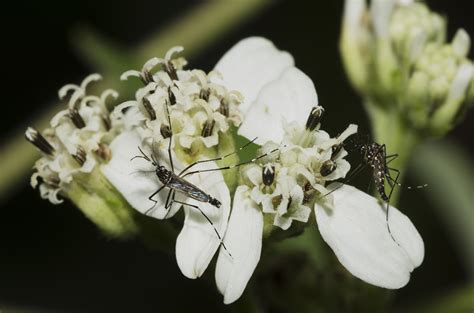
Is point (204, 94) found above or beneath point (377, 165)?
above

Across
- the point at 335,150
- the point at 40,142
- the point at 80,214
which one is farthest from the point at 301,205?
the point at 80,214

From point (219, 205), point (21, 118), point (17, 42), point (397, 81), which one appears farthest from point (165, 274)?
point (219, 205)

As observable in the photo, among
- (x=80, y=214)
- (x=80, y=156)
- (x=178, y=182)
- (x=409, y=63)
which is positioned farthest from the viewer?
(x=80, y=214)

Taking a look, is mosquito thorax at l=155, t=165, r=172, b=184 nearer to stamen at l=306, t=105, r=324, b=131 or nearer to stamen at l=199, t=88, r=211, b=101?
stamen at l=199, t=88, r=211, b=101

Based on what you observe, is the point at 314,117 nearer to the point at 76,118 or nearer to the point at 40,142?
the point at 76,118

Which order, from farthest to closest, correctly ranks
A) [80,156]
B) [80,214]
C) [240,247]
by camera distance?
[80,214] < [80,156] < [240,247]

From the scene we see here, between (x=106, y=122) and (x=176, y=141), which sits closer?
(x=176, y=141)

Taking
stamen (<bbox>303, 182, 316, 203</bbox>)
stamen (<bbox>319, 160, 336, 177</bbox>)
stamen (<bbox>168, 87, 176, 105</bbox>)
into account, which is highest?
stamen (<bbox>168, 87, 176, 105</bbox>)

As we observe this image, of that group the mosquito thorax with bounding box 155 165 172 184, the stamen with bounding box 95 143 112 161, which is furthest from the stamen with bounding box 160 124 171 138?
the stamen with bounding box 95 143 112 161

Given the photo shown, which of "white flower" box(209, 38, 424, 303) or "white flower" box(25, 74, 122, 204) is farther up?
"white flower" box(25, 74, 122, 204)
